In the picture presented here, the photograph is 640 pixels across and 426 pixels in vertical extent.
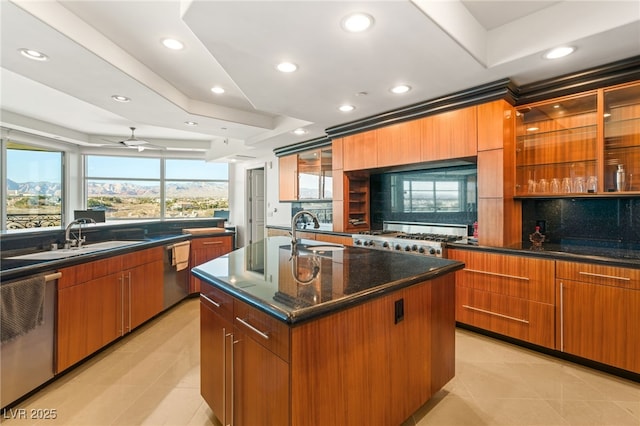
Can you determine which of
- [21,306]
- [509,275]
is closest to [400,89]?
[509,275]

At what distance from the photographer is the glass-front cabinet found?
8.00 feet

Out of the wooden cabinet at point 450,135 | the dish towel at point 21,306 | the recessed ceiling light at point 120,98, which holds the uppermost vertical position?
the recessed ceiling light at point 120,98

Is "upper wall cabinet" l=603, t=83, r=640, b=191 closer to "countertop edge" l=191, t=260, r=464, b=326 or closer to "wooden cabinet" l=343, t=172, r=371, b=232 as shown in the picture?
"countertop edge" l=191, t=260, r=464, b=326

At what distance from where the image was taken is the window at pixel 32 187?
5562 millimetres

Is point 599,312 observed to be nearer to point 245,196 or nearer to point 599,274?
point 599,274

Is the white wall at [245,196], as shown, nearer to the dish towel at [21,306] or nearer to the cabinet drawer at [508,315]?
the cabinet drawer at [508,315]

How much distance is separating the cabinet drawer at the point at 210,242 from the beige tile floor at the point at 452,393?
156 cm

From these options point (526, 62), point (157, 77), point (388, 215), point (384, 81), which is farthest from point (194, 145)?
point (526, 62)

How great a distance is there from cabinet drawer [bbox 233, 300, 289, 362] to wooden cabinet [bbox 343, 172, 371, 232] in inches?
120

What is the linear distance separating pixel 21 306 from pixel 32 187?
5.65 m

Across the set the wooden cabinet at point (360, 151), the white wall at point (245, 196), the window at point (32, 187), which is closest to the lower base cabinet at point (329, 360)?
the wooden cabinet at point (360, 151)

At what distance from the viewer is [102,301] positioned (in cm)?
254

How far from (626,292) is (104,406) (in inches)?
140

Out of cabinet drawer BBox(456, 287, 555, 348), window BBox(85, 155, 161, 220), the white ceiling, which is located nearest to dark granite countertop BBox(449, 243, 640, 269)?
cabinet drawer BBox(456, 287, 555, 348)
